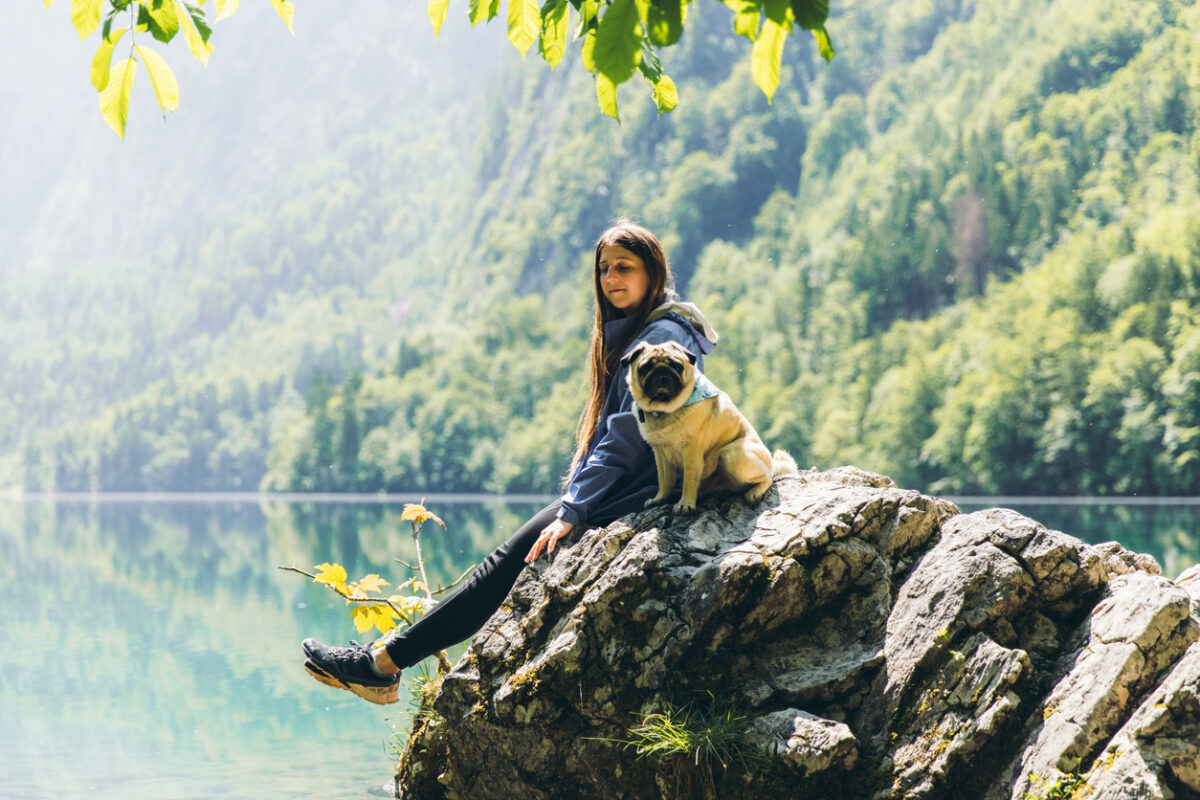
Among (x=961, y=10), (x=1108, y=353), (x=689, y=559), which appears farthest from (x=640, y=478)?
(x=961, y=10)

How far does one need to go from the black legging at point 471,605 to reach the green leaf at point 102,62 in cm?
325

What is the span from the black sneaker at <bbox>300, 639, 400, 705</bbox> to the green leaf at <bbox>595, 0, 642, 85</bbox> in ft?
12.7

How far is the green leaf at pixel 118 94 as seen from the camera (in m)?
3.10

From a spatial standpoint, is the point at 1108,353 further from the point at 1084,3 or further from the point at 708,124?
the point at 708,124

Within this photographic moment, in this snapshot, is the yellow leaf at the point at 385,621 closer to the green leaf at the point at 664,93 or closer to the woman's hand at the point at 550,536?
the woman's hand at the point at 550,536

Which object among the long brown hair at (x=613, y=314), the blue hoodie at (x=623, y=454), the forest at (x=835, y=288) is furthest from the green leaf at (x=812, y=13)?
the forest at (x=835, y=288)

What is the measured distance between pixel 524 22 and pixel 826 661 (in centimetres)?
317

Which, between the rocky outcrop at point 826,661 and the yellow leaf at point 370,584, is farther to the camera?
the yellow leaf at point 370,584

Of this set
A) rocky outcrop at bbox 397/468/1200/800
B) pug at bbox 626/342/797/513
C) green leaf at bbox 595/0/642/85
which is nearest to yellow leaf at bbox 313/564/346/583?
rocky outcrop at bbox 397/468/1200/800

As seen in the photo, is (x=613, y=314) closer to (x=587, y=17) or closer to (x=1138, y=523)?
(x=587, y=17)

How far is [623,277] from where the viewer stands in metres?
5.83

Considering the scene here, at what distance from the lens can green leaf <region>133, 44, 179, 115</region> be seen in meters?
3.12

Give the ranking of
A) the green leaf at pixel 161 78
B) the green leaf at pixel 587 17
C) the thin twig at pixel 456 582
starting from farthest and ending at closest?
1. the thin twig at pixel 456 582
2. the green leaf at pixel 587 17
3. the green leaf at pixel 161 78

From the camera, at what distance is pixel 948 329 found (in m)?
78.1
